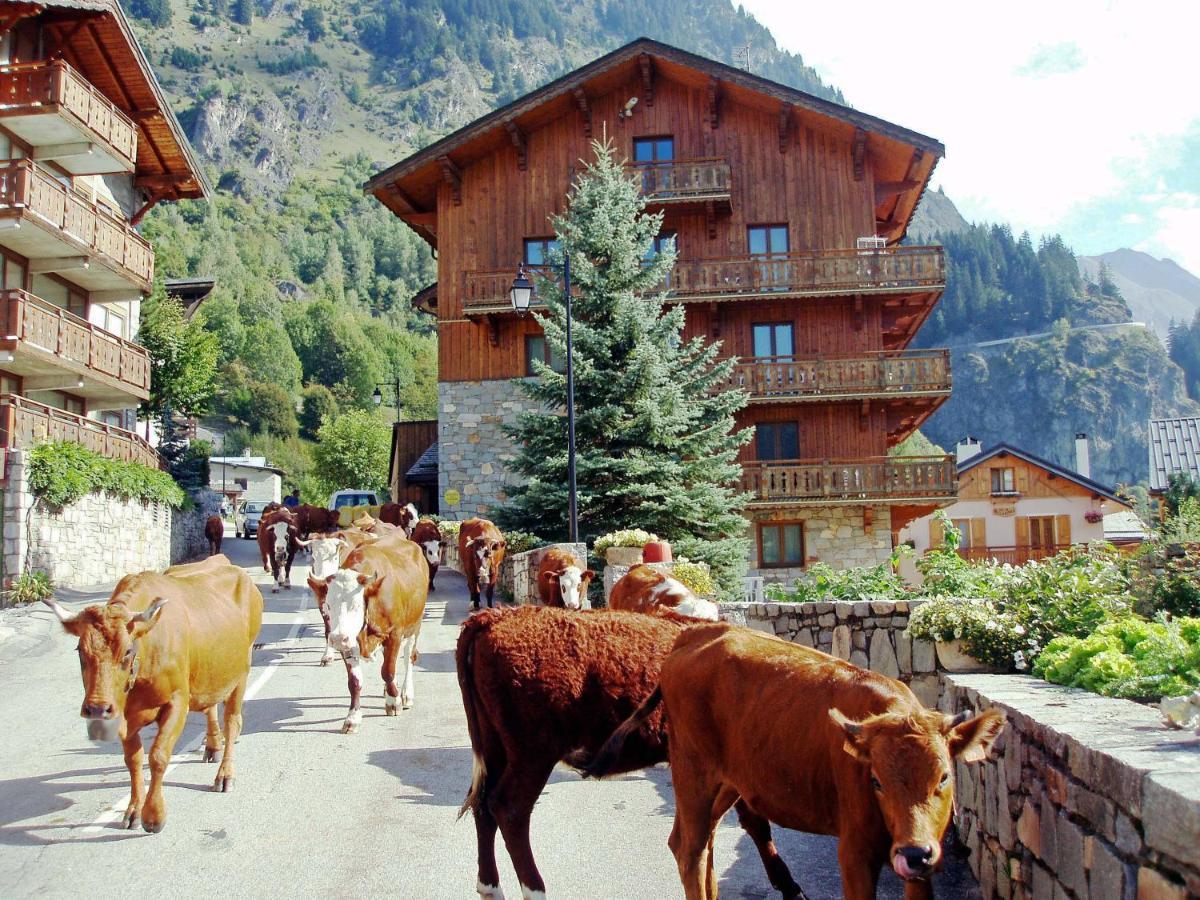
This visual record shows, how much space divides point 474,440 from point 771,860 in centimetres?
2672

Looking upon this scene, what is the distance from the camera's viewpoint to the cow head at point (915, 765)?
4.11 m

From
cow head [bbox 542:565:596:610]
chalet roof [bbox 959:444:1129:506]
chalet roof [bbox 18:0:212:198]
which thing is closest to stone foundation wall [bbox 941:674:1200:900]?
cow head [bbox 542:565:596:610]

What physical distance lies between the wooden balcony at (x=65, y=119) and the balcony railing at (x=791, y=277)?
1019 centimetres

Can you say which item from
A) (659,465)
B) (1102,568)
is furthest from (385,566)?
(659,465)

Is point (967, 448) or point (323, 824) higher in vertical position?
point (967, 448)

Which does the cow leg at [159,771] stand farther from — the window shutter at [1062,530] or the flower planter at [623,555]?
the window shutter at [1062,530]

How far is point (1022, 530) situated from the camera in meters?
46.1

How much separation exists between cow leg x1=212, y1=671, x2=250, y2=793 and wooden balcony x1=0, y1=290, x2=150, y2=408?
61.1ft

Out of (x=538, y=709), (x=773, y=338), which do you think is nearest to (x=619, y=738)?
(x=538, y=709)

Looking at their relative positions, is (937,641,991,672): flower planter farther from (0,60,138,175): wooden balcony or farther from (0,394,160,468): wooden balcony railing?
(0,60,138,175): wooden balcony

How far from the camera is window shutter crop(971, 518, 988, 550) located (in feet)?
151

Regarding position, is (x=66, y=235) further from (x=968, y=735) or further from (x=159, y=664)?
(x=968, y=735)

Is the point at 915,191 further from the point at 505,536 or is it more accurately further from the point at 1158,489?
the point at 505,536

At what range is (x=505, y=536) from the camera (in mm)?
22766
